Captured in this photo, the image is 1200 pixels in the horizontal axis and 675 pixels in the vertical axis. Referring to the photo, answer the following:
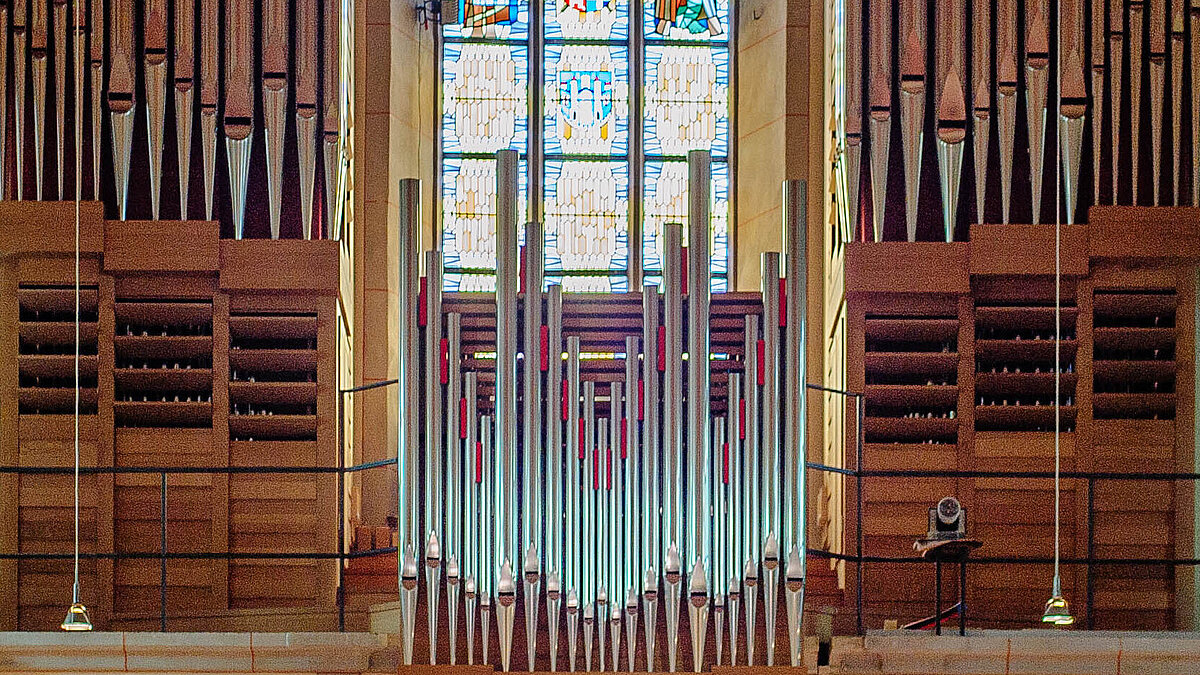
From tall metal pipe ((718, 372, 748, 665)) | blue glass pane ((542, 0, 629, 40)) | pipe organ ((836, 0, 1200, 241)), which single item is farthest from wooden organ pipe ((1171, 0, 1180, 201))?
blue glass pane ((542, 0, 629, 40))

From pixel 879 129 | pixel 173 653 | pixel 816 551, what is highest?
pixel 879 129

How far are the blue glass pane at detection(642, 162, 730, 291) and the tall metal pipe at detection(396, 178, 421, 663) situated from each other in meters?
3.68

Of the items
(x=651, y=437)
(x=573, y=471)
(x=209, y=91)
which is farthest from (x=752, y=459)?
(x=209, y=91)

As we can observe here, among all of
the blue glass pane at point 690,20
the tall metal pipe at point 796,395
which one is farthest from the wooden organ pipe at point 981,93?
the blue glass pane at point 690,20

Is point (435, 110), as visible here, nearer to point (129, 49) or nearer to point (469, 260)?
point (469, 260)

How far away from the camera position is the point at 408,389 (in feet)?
36.5

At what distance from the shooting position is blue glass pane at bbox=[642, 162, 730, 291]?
48.2ft

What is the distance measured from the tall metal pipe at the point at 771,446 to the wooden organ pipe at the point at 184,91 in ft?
10.0

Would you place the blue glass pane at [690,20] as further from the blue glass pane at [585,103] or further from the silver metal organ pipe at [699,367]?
the silver metal organ pipe at [699,367]

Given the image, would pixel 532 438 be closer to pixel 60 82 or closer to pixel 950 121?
pixel 950 121

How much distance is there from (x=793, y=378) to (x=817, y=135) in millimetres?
3377

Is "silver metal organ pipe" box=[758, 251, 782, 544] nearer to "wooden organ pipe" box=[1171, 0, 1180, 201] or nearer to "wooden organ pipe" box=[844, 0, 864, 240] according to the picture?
"wooden organ pipe" box=[844, 0, 864, 240]

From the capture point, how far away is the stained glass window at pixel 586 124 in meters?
14.8

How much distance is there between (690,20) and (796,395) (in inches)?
177
